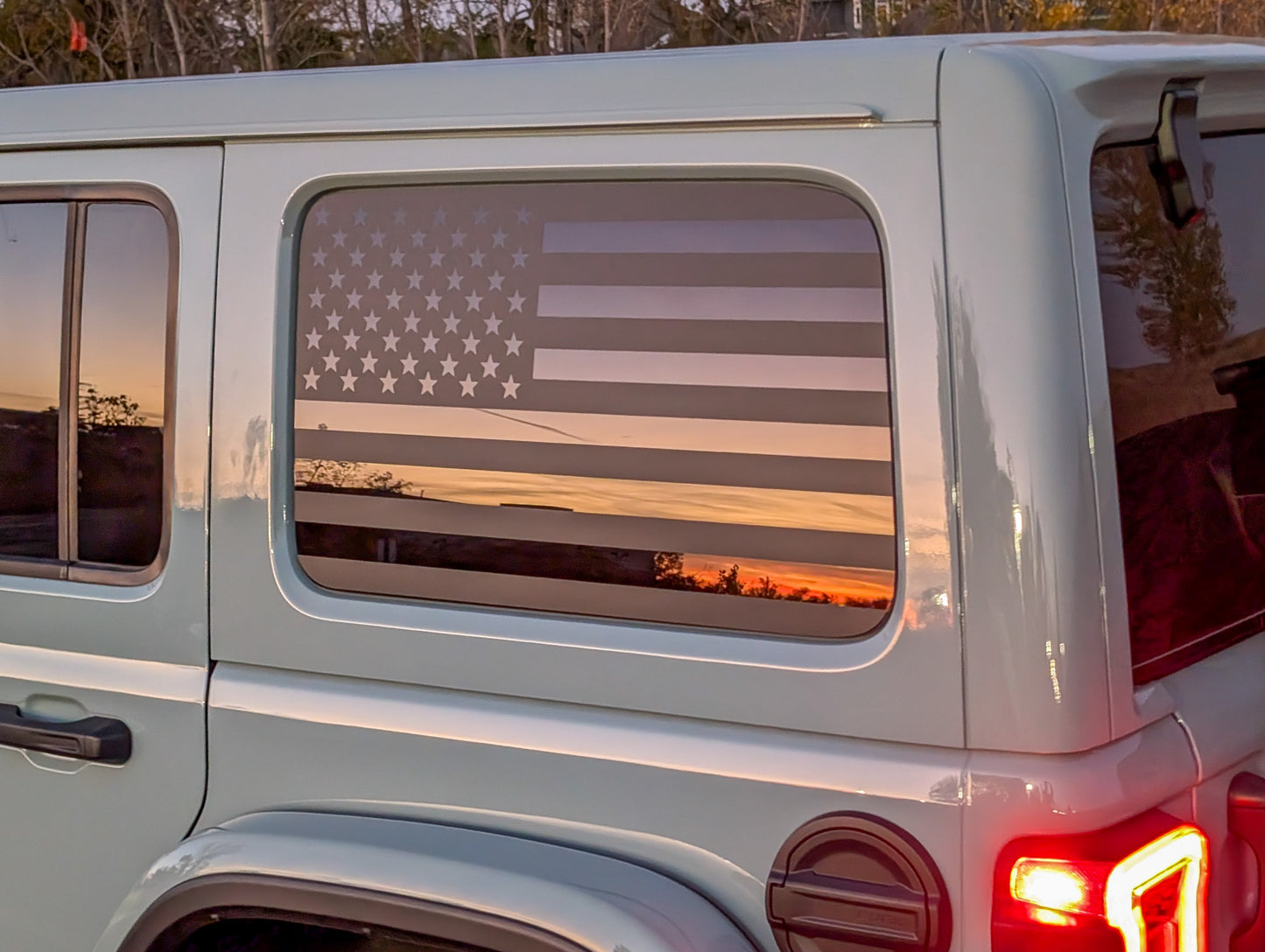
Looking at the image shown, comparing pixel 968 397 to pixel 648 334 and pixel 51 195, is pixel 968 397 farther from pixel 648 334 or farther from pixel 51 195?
pixel 51 195

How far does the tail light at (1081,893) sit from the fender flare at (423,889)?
0.31 metres

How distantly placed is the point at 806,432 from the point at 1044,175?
38 cm

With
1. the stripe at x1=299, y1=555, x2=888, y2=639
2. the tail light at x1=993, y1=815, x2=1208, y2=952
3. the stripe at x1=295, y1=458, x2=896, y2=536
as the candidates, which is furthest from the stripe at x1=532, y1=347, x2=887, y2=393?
the tail light at x1=993, y1=815, x2=1208, y2=952

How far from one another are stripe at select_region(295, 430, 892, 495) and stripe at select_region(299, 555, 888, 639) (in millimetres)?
136

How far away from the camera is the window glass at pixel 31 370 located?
2.08 m

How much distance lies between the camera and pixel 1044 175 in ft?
4.74

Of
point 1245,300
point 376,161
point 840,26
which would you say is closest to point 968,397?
point 1245,300

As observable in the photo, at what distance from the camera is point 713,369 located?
1.62 m

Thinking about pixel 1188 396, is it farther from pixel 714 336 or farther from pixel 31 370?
pixel 31 370

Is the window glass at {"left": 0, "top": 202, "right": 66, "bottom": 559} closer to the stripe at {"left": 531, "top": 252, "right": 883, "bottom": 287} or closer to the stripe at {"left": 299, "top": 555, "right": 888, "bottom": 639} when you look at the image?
the stripe at {"left": 299, "top": 555, "right": 888, "bottom": 639}

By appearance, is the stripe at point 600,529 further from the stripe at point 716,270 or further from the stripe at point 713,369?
the stripe at point 716,270

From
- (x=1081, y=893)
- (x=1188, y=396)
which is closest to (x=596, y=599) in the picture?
(x=1081, y=893)

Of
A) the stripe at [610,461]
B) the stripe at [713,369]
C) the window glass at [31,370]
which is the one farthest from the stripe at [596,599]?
the window glass at [31,370]

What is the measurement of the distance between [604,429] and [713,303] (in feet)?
0.67
